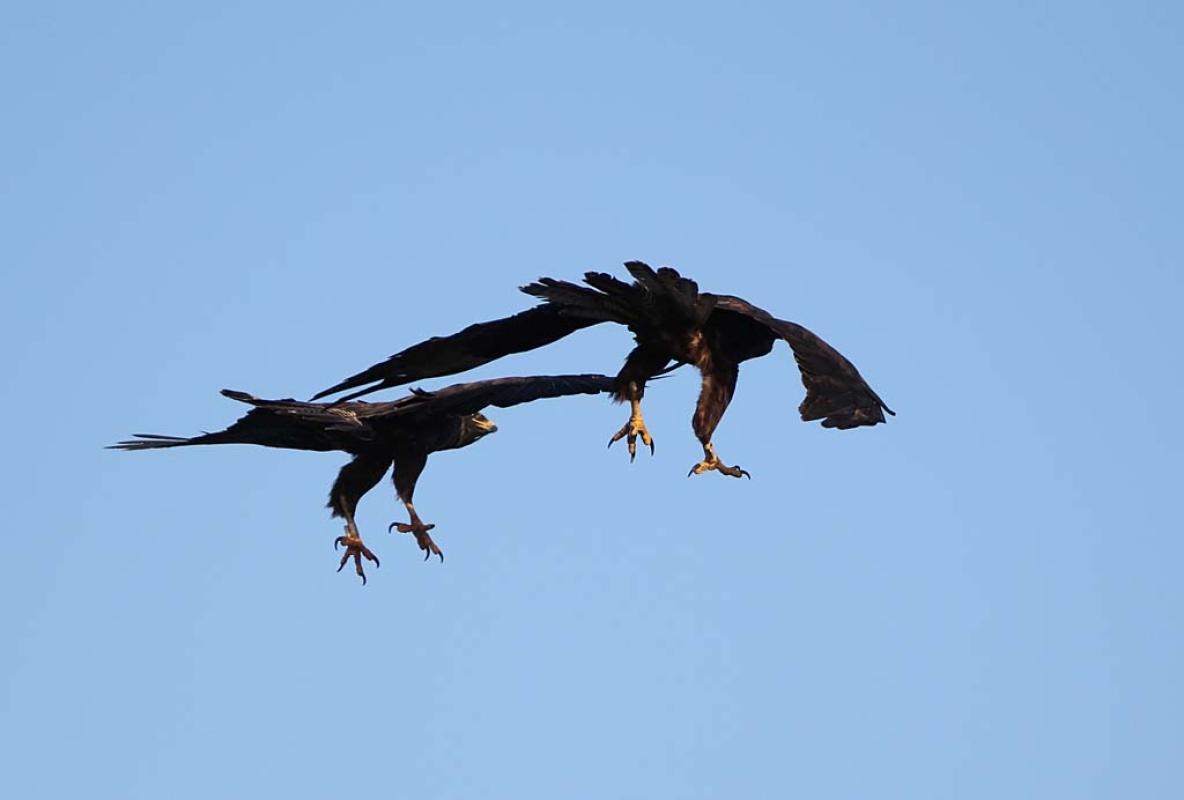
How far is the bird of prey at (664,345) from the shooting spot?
21172mm

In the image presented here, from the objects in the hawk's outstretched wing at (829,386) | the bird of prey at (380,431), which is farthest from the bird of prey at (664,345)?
the bird of prey at (380,431)

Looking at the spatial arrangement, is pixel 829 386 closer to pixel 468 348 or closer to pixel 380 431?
pixel 468 348

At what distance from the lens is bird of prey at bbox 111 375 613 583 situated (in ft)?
81.9

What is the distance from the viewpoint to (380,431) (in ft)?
84.7

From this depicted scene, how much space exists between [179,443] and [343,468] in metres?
1.85

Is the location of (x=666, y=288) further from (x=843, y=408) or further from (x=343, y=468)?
(x=343, y=468)

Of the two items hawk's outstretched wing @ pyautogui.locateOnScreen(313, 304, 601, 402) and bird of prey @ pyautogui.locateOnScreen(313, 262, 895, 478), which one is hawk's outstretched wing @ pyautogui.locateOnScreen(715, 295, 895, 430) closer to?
bird of prey @ pyautogui.locateOnScreen(313, 262, 895, 478)

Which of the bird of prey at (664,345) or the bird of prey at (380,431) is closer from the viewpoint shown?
the bird of prey at (664,345)

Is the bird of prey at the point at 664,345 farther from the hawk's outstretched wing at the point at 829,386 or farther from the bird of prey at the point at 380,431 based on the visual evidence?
the bird of prey at the point at 380,431

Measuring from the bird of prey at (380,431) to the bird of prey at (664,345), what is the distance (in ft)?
3.95

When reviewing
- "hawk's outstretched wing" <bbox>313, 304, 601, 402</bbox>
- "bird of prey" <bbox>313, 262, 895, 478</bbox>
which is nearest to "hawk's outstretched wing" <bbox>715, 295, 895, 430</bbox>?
"bird of prey" <bbox>313, 262, 895, 478</bbox>

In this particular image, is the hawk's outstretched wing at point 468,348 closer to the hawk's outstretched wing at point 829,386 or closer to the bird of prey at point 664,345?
the bird of prey at point 664,345

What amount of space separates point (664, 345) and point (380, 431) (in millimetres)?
4118

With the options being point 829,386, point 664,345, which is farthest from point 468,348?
point 829,386
